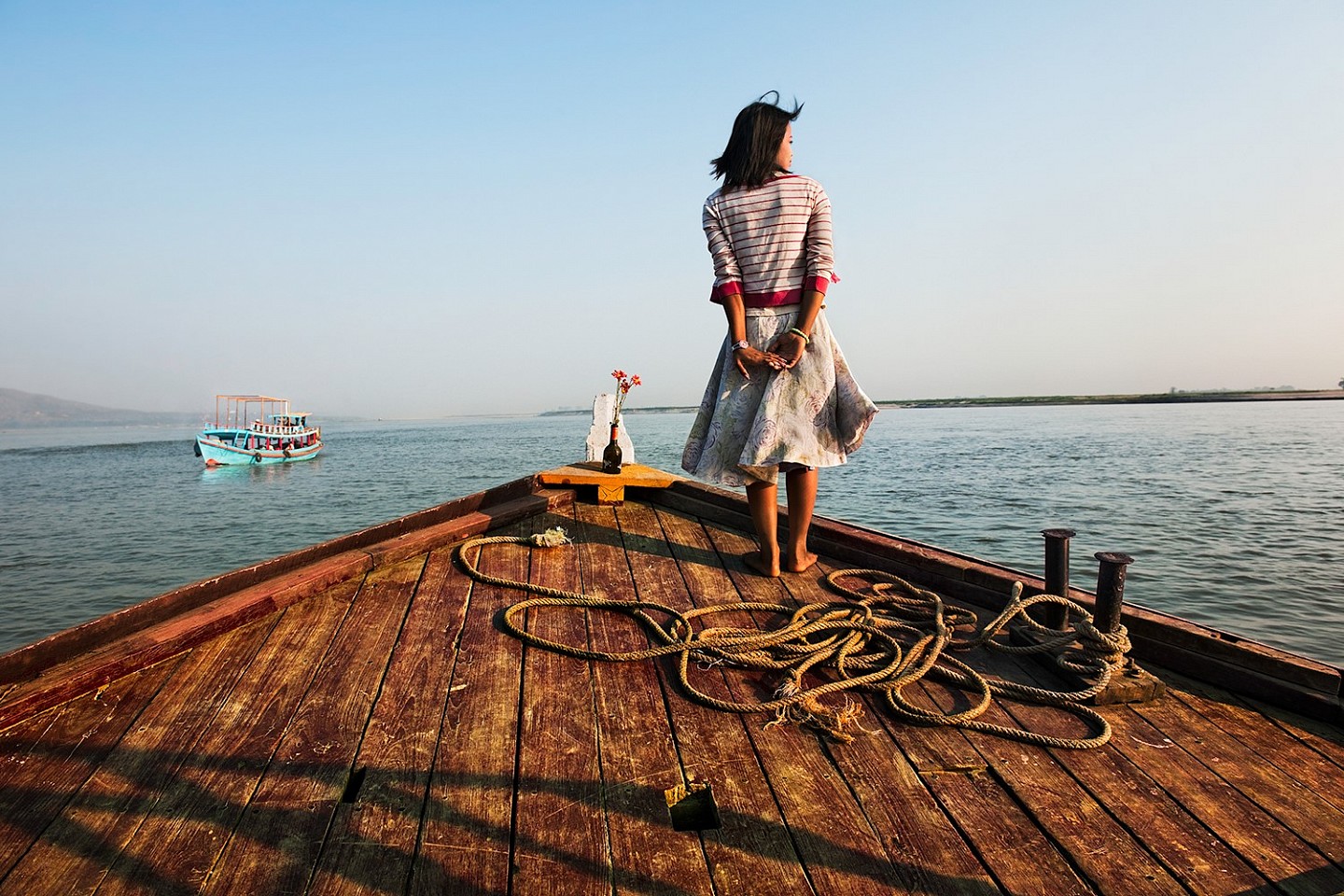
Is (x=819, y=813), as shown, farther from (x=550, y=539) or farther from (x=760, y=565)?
(x=550, y=539)

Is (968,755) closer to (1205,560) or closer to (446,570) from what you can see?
(446,570)

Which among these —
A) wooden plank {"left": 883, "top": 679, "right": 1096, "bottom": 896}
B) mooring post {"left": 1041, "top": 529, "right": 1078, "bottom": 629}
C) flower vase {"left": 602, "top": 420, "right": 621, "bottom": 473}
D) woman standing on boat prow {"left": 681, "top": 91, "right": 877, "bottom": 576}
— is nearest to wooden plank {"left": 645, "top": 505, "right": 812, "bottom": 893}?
wooden plank {"left": 883, "top": 679, "right": 1096, "bottom": 896}

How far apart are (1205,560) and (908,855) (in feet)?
28.0

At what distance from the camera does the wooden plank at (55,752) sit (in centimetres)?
137

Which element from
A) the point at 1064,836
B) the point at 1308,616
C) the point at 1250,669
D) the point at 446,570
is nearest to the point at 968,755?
the point at 1064,836

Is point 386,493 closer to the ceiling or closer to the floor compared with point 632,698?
closer to the floor

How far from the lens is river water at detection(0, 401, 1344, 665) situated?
6.89 metres

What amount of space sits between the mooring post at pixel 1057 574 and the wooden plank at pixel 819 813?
1.03 meters

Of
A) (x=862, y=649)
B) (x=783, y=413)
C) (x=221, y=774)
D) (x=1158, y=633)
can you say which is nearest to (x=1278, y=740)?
(x=1158, y=633)

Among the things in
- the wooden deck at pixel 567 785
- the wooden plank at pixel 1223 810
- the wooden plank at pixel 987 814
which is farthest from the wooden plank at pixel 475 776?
the wooden plank at pixel 1223 810

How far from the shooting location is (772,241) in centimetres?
279

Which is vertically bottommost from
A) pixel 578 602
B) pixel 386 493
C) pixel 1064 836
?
pixel 386 493

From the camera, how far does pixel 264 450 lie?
33.1 m

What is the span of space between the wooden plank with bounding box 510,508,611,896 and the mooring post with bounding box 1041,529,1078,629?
156cm
